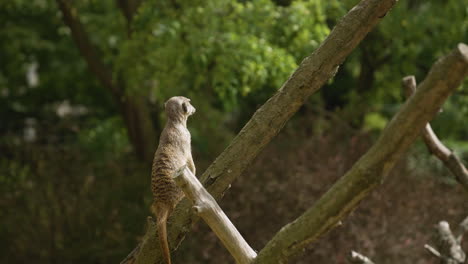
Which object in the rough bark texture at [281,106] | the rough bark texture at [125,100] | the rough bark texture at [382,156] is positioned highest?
the rough bark texture at [125,100]

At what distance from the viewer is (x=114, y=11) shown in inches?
335

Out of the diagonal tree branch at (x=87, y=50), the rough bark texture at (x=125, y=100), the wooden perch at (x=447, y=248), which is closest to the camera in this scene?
the wooden perch at (x=447, y=248)

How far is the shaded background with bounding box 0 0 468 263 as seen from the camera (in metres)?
5.97

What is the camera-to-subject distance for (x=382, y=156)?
200cm

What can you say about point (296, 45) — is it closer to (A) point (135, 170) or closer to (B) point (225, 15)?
(B) point (225, 15)

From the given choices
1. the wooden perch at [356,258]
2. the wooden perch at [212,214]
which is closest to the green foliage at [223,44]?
the wooden perch at [356,258]

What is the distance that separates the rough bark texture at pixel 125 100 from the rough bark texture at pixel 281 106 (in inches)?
191

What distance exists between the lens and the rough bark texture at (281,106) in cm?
277

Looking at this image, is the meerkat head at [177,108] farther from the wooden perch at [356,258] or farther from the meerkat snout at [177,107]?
the wooden perch at [356,258]

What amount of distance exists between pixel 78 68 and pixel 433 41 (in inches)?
215

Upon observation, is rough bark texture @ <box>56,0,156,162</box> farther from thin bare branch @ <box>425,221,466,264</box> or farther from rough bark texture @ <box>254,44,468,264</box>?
rough bark texture @ <box>254,44,468,264</box>

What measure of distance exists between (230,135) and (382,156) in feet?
19.9

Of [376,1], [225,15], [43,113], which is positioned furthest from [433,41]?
[43,113]

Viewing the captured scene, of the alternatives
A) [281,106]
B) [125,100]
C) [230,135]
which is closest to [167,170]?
[281,106]
